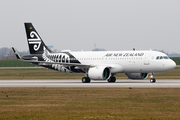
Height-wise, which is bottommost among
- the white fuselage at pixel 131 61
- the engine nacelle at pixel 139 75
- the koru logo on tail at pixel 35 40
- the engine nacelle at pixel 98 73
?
the engine nacelle at pixel 139 75

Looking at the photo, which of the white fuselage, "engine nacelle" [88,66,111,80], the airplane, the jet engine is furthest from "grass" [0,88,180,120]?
the jet engine

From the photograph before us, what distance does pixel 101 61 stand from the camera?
5472cm

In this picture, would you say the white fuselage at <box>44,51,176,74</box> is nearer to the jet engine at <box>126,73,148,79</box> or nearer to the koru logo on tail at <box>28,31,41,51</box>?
the jet engine at <box>126,73,148,79</box>

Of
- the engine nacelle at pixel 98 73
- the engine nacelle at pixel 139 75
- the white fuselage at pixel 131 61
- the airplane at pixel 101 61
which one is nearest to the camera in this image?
the white fuselage at pixel 131 61

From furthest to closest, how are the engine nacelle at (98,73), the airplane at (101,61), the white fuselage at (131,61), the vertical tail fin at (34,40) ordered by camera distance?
the vertical tail fin at (34,40) → the engine nacelle at (98,73) → the airplane at (101,61) → the white fuselage at (131,61)

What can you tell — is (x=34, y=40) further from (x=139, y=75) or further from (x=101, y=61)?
(x=139, y=75)

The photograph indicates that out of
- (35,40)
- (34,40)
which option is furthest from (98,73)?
(34,40)

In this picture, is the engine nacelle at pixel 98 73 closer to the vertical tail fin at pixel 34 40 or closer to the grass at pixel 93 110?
the vertical tail fin at pixel 34 40

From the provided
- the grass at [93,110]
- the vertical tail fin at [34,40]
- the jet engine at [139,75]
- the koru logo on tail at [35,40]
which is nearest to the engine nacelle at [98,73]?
the jet engine at [139,75]

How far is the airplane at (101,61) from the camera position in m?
50.8

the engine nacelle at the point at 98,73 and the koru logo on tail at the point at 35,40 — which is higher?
the koru logo on tail at the point at 35,40

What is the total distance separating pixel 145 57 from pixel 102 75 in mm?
6460

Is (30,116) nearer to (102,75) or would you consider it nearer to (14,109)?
(14,109)

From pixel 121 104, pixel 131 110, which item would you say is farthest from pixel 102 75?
pixel 131 110
